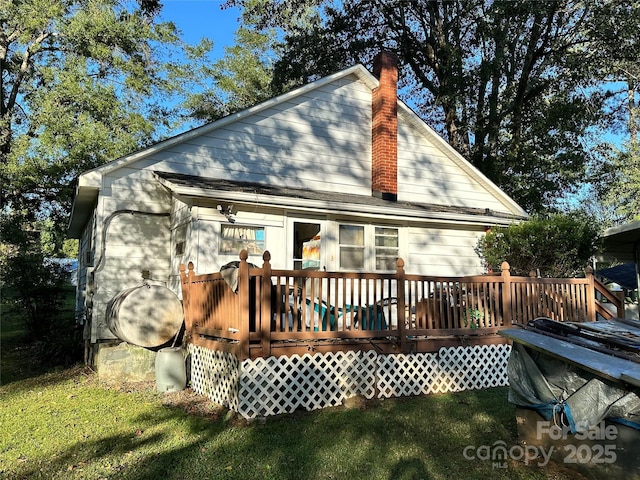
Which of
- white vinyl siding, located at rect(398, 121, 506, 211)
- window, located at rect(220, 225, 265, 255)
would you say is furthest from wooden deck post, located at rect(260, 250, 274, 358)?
white vinyl siding, located at rect(398, 121, 506, 211)

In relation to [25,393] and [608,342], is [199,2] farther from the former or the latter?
[608,342]

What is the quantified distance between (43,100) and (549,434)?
19.6m

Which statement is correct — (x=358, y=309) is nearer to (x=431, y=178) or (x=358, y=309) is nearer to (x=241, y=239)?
(x=241, y=239)

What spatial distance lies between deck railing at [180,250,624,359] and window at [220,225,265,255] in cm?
94

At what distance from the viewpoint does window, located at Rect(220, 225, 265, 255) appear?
28.1 feet

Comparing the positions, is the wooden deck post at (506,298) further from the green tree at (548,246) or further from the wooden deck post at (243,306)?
the wooden deck post at (243,306)

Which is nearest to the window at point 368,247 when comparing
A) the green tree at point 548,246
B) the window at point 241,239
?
the window at point 241,239

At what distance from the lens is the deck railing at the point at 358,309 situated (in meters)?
5.92

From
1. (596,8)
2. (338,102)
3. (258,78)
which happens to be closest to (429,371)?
(338,102)

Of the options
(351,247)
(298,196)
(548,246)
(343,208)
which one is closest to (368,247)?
(351,247)

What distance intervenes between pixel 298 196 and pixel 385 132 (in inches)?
143

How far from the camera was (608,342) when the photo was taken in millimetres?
3852

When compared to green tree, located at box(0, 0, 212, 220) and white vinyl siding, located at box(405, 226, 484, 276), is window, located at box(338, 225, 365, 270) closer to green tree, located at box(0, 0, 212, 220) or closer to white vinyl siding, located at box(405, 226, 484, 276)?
white vinyl siding, located at box(405, 226, 484, 276)

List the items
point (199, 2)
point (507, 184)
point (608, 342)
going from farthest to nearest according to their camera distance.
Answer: point (507, 184) → point (199, 2) → point (608, 342)
